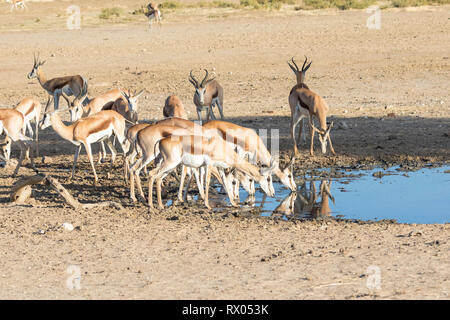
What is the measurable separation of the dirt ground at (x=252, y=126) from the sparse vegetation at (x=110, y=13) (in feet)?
6.04

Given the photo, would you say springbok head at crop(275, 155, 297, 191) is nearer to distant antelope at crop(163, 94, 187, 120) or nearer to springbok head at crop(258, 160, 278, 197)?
springbok head at crop(258, 160, 278, 197)

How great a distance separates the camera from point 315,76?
20062 millimetres

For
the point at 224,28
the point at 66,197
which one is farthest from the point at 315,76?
the point at 66,197

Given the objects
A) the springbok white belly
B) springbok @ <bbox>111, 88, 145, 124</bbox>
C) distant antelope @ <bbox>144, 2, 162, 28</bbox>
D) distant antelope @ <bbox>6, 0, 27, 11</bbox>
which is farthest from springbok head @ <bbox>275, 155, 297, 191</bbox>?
distant antelope @ <bbox>6, 0, 27, 11</bbox>

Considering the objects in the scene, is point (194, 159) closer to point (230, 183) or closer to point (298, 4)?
point (230, 183)

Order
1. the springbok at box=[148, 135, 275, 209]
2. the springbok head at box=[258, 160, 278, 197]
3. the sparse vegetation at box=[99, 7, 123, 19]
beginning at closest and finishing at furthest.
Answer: the springbok at box=[148, 135, 275, 209]
the springbok head at box=[258, 160, 278, 197]
the sparse vegetation at box=[99, 7, 123, 19]

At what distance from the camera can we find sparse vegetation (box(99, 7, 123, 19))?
111 feet

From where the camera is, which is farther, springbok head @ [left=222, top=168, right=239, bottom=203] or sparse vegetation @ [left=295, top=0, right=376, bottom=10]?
sparse vegetation @ [left=295, top=0, right=376, bottom=10]

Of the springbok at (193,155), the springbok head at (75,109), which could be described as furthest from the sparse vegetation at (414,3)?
the springbok at (193,155)

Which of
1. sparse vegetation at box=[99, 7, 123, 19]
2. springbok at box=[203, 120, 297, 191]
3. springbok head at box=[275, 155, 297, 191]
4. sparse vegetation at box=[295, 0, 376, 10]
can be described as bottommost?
springbok head at box=[275, 155, 297, 191]

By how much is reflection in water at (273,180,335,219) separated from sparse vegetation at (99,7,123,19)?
79.3 ft

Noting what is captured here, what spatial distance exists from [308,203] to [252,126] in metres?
5.03

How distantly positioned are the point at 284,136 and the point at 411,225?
19.4 feet

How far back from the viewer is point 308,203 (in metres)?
10.4
